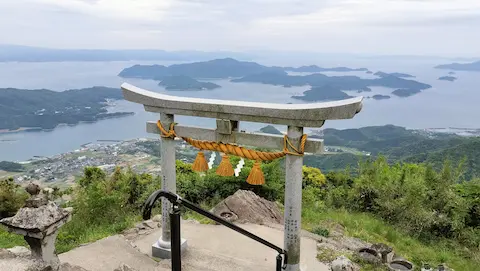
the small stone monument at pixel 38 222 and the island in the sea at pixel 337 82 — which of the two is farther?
the island in the sea at pixel 337 82

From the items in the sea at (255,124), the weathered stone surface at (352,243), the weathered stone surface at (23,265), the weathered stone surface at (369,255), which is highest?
the weathered stone surface at (23,265)

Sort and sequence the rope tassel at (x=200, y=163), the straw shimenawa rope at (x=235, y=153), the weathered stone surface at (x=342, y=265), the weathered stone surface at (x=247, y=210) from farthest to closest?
the weathered stone surface at (x=247, y=210), the weathered stone surface at (x=342, y=265), the rope tassel at (x=200, y=163), the straw shimenawa rope at (x=235, y=153)

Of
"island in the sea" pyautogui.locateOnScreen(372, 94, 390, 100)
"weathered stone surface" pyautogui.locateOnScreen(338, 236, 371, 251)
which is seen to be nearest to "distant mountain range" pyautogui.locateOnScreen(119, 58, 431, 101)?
"island in the sea" pyautogui.locateOnScreen(372, 94, 390, 100)

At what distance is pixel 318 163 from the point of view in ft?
109

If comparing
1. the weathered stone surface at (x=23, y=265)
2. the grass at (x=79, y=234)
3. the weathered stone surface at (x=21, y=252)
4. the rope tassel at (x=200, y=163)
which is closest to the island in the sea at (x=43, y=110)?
the grass at (x=79, y=234)

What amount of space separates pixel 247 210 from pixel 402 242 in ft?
13.1

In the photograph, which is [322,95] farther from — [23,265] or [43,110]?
[23,265]

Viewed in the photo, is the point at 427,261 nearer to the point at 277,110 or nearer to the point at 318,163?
the point at 277,110

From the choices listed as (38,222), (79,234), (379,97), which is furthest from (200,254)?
(379,97)

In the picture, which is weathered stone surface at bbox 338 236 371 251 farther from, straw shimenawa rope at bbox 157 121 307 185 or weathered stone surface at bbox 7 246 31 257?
weathered stone surface at bbox 7 246 31 257

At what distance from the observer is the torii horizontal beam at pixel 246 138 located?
18.4 feet

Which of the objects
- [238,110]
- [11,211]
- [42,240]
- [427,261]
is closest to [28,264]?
[42,240]

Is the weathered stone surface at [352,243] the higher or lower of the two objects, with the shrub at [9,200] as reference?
higher

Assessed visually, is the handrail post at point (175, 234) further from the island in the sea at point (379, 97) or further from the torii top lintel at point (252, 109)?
the island in the sea at point (379, 97)
